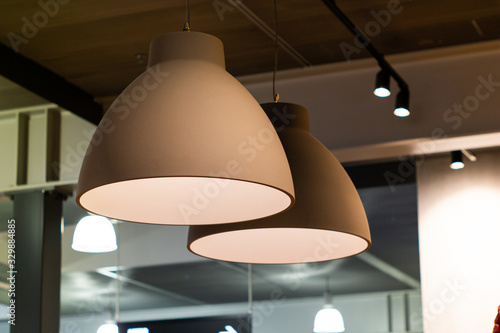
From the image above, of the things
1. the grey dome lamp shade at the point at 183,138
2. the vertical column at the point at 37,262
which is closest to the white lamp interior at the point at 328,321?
the vertical column at the point at 37,262

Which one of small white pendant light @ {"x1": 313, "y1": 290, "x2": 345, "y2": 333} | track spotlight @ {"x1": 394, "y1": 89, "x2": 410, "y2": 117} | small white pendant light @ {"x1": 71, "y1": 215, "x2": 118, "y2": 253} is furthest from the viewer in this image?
small white pendant light @ {"x1": 71, "y1": 215, "x2": 118, "y2": 253}

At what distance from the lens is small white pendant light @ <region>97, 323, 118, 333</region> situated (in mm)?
5007

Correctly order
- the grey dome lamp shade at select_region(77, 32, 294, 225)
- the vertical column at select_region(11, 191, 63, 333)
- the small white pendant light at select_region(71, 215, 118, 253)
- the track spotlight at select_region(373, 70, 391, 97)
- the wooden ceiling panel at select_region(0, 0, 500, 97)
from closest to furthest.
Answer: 1. the grey dome lamp shade at select_region(77, 32, 294, 225)
2. the wooden ceiling panel at select_region(0, 0, 500, 97)
3. the track spotlight at select_region(373, 70, 391, 97)
4. the vertical column at select_region(11, 191, 63, 333)
5. the small white pendant light at select_region(71, 215, 118, 253)

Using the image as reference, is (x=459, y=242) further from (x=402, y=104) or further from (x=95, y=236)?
(x=95, y=236)

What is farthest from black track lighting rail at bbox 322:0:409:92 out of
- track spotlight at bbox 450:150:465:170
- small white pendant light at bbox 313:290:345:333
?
small white pendant light at bbox 313:290:345:333

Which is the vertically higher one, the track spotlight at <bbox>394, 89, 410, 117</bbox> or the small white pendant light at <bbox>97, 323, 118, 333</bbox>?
the track spotlight at <bbox>394, 89, 410, 117</bbox>

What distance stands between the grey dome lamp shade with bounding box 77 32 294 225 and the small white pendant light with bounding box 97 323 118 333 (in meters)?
3.44

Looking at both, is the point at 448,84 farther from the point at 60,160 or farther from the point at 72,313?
the point at 72,313

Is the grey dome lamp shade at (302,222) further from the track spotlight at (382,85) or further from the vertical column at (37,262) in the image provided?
the vertical column at (37,262)

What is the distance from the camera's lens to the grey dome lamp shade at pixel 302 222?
1.93 meters

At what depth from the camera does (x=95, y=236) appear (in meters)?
5.00

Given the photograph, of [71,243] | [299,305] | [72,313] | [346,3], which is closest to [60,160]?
[71,243]

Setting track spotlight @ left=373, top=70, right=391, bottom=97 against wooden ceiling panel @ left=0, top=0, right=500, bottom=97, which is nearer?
wooden ceiling panel @ left=0, top=0, right=500, bottom=97

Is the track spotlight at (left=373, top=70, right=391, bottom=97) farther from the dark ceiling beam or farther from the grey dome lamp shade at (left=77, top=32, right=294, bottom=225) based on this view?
the grey dome lamp shade at (left=77, top=32, right=294, bottom=225)
